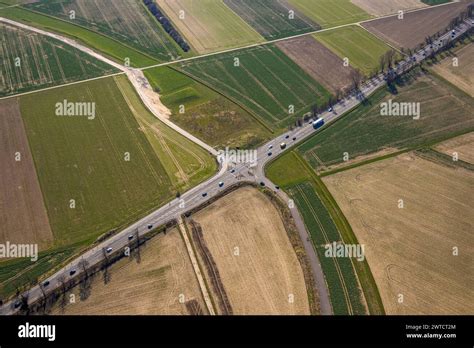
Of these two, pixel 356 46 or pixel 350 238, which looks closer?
pixel 350 238

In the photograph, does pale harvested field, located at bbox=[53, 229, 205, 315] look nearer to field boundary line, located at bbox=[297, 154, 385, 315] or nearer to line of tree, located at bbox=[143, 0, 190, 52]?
field boundary line, located at bbox=[297, 154, 385, 315]

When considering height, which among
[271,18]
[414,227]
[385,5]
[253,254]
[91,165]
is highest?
[385,5]

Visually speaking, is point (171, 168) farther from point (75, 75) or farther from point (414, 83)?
point (414, 83)

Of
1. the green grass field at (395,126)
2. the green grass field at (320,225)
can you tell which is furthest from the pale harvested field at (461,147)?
the green grass field at (320,225)

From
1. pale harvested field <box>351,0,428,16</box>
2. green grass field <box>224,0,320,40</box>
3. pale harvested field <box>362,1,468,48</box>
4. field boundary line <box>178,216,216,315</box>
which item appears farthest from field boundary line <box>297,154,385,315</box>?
pale harvested field <box>351,0,428,16</box>

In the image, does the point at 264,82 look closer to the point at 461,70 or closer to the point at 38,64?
the point at 461,70

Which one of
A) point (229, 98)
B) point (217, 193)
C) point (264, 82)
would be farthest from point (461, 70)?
point (217, 193)

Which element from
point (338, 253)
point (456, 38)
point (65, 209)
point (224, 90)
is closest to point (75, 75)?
point (224, 90)
